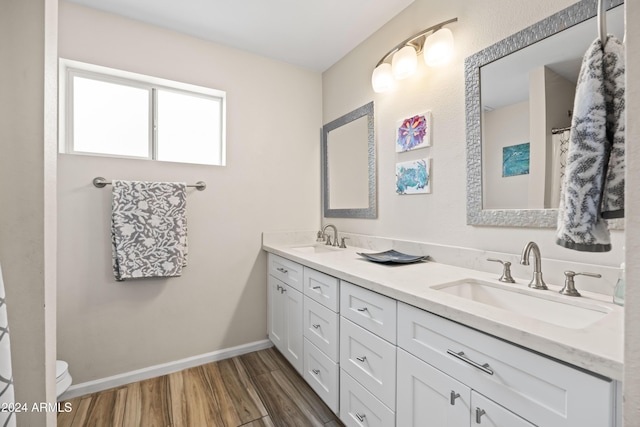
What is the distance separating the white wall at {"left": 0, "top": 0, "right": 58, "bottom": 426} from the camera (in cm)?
78

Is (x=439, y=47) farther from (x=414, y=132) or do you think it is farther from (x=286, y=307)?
(x=286, y=307)

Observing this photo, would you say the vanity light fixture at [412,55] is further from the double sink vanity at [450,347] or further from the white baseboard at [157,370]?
the white baseboard at [157,370]

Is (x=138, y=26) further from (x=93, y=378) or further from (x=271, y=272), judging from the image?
(x=93, y=378)

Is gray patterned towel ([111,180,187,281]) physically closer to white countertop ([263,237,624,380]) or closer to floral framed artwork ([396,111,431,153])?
white countertop ([263,237,624,380])

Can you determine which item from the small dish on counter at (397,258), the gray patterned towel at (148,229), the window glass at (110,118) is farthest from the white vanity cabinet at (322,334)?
the window glass at (110,118)


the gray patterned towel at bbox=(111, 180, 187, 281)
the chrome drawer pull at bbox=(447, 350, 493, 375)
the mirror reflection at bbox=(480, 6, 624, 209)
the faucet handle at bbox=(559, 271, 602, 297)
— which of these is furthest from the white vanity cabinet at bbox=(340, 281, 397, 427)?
the gray patterned towel at bbox=(111, 180, 187, 281)

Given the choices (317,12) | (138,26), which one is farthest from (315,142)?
(138,26)

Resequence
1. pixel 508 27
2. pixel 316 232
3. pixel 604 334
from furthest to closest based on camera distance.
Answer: pixel 316 232
pixel 508 27
pixel 604 334

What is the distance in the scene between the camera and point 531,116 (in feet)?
3.76

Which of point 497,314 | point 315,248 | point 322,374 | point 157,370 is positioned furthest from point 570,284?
point 157,370

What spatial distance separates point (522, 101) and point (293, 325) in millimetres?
1774

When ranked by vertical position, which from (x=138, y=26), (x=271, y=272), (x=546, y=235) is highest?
(x=138, y=26)

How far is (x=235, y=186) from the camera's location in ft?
7.14

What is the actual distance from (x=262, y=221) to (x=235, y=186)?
36 cm
